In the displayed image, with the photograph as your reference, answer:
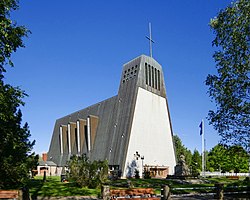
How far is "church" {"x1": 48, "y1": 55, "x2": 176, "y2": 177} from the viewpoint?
4178cm

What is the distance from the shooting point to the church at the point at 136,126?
137 ft

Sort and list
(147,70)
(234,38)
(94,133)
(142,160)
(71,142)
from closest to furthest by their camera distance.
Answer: (234,38) → (142,160) → (147,70) → (94,133) → (71,142)

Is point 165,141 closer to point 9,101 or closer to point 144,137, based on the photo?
point 144,137

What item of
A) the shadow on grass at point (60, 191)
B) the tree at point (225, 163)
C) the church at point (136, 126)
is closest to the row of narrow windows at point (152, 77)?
the church at point (136, 126)

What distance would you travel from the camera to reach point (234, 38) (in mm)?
17172

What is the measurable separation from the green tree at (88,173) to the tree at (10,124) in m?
3.79

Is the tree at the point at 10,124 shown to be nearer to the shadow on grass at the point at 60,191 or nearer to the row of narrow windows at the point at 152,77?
the shadow on grass at the point at 60,191

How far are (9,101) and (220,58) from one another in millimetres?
12424

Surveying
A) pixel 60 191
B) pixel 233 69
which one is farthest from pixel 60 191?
pixel 233 69

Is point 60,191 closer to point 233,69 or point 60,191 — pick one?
point 60,191

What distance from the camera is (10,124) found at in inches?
835

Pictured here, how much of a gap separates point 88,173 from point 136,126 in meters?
20.0

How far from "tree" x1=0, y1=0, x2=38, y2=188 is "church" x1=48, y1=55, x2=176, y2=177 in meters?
19.0

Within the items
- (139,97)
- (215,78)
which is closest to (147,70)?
(139,97)
